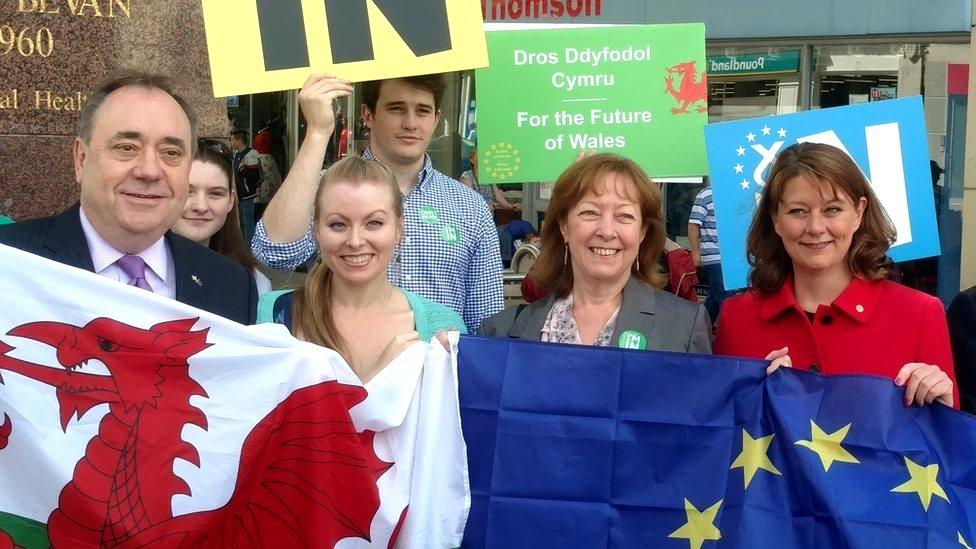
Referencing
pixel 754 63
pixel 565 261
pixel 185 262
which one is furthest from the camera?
pixel 754 63

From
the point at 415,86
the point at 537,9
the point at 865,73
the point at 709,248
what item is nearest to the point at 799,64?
the point at 865,73

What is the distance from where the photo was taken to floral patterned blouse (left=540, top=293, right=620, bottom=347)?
361cm

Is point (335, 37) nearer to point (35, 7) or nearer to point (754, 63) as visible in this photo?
point (35, 7)

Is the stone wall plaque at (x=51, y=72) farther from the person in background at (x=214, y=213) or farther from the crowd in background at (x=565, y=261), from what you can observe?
the crowd in background at (x=565, y=261)

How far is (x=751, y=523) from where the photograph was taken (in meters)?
3.32

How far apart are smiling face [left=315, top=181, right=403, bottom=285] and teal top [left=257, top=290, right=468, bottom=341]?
0.56ft

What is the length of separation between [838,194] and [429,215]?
4.95ft

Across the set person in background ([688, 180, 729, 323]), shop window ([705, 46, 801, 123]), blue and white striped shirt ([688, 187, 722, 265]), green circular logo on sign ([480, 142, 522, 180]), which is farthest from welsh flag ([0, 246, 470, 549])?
shop window ([705, 46, 801, 123])

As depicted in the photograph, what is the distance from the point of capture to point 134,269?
331cm

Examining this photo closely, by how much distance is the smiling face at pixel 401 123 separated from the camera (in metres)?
4.47

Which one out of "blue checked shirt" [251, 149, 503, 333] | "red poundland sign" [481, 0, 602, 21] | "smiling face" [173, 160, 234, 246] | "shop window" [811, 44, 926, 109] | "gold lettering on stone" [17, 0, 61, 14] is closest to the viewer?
"blue checked shirt" [251, 149, 503, 333]

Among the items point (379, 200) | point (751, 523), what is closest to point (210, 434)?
point (379, 200)

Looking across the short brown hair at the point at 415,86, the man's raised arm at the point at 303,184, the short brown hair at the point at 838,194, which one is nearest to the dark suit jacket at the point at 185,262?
the man's raised arm at the point at 303,184

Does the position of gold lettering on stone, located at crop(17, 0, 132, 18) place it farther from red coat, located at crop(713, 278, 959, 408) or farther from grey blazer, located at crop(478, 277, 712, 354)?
red coat, located at crop(713, 278, 959, 408)
